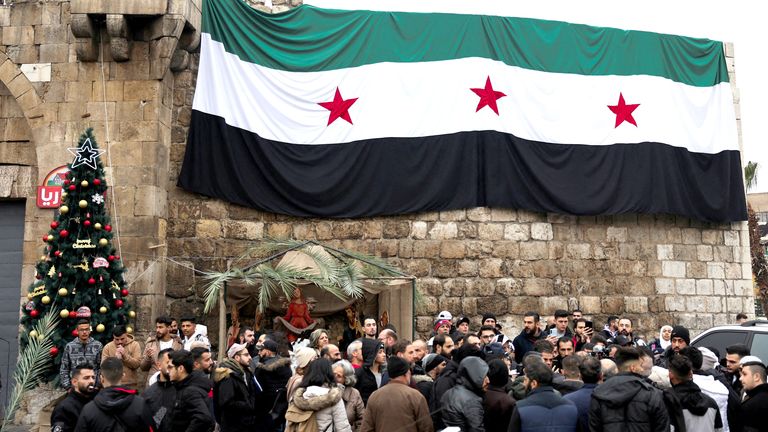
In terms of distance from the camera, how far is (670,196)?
1487 centimetres

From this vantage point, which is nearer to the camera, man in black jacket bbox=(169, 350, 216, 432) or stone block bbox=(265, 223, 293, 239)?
man in black jacket bbox=(169, 350, 216, 432)

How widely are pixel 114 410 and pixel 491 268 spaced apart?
929cm

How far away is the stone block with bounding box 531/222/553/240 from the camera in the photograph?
46.9 ft

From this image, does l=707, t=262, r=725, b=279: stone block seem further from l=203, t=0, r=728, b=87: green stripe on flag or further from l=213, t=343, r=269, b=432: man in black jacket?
l=213, t=343, r=269, b=432: man in black jacket

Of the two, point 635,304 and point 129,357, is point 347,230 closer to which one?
point 129,357

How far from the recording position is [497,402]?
6.19 m

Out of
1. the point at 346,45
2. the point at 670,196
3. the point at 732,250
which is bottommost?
the point at 732,250

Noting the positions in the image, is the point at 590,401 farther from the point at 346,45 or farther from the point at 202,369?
the point at 346,45

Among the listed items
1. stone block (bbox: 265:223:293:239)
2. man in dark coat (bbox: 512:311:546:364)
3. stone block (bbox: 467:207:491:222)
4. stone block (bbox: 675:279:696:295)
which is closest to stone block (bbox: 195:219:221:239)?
stone block (bbox: 265:223:293:239)

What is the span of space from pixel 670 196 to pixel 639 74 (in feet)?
7.42

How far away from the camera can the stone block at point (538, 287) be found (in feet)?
46.4

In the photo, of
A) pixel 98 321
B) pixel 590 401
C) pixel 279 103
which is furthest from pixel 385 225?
pixel 590 401

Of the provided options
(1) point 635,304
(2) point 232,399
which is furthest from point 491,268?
(2) point 232,399

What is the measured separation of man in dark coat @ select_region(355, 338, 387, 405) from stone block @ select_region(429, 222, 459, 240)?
6.49 metres
